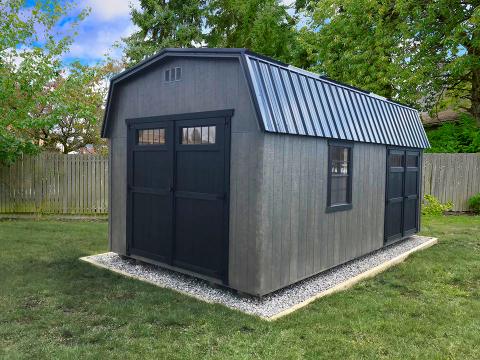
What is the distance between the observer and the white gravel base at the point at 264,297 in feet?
14.0

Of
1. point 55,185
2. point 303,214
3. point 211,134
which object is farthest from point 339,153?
point 55,185

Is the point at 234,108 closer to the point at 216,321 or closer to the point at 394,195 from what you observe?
the point at 216,321

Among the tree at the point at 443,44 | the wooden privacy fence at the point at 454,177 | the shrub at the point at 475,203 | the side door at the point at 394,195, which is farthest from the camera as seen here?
the tree at the point at 443,44

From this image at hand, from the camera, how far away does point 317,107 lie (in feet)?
16.3

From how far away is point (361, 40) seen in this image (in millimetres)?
16688

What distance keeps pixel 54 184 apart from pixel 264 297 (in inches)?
322

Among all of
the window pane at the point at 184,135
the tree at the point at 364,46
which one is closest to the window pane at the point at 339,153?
the window pane at the point at 184,135

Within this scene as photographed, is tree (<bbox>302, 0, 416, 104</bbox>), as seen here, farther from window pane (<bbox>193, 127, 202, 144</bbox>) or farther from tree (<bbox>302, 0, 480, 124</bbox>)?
window pane (<bbox>193, 127, 202, 144</bbox>)

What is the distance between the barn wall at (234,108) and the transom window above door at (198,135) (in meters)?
0.23

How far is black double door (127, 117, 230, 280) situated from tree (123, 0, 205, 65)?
1293cm

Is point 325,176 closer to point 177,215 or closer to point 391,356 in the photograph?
point 177,215

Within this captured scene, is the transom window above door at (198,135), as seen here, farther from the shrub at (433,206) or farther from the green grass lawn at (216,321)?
the shrub at (433,206)

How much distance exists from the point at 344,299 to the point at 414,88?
13.1 m

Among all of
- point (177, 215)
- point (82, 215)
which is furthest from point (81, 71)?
point (177, 215)
